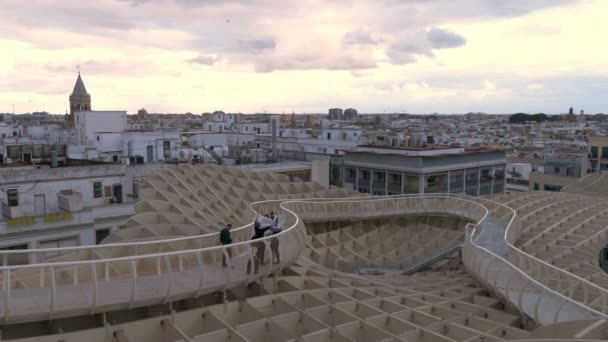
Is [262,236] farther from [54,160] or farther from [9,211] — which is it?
[54,160]

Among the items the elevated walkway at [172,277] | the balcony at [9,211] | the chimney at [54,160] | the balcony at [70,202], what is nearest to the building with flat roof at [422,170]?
the chimney at [54,160]

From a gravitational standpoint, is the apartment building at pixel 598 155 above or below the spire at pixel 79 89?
below

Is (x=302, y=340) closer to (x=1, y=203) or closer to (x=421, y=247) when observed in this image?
(x=421, y=247)

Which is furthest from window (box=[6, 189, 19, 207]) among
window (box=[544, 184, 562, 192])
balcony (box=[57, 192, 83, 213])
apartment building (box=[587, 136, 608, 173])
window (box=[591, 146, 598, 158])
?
window (box=[591, 146, 598, 158])

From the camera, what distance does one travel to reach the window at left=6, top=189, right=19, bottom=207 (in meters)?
37.4

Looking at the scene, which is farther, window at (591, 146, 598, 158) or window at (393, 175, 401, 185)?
window at (591, 146, 598, 158)

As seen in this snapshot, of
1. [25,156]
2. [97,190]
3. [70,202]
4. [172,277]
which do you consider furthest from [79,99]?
[172,277]

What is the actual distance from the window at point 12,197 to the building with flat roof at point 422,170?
151 ft

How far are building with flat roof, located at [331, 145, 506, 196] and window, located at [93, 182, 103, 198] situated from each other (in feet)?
130

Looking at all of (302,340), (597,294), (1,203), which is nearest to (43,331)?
(302,340)

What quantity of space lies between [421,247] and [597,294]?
55.1 ft

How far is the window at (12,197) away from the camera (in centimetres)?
3741

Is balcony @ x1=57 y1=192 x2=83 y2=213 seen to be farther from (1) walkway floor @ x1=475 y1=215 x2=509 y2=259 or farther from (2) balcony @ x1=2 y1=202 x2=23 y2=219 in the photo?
(1) walkway floor @ x1=475 y1=215 x2=509 y2=259

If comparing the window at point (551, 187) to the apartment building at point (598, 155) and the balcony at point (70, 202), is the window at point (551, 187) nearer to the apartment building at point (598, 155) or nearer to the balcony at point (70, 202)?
the apartment building at point (598, 155)
